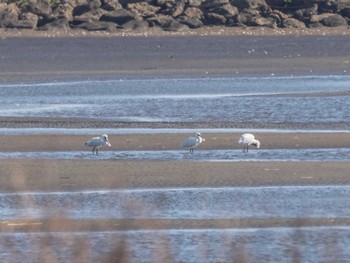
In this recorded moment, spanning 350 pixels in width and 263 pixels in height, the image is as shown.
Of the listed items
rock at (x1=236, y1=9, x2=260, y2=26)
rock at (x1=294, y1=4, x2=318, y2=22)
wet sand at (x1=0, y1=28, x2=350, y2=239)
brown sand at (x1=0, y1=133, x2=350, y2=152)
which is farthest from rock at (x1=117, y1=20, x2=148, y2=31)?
brown sand at (x1=0, y1=133, x2=350, y2=152)

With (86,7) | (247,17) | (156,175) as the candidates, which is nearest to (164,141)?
(156,175)

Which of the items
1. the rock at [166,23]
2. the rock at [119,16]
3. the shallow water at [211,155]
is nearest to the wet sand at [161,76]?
the shallow water at [211,155]

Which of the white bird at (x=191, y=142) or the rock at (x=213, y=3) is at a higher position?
the white bird at (x=191, y=142)

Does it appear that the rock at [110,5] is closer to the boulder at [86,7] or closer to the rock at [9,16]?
the boulder at [86,7]

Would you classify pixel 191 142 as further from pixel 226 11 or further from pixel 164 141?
pixel 226 11

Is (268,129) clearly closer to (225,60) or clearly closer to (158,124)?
(158,124)

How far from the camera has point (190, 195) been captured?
441 inches

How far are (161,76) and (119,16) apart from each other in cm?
2124

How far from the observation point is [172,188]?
38.3 ft

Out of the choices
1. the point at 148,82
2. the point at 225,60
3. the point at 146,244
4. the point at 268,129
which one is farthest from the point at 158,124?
the point at 225,60

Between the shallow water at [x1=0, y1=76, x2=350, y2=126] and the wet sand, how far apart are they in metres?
1.53

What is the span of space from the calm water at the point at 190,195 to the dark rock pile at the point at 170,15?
2174cm

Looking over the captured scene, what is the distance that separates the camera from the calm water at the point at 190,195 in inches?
287

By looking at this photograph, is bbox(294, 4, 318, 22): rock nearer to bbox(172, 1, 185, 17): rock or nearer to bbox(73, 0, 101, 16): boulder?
bbox(172, 1, 185, 17): rock
